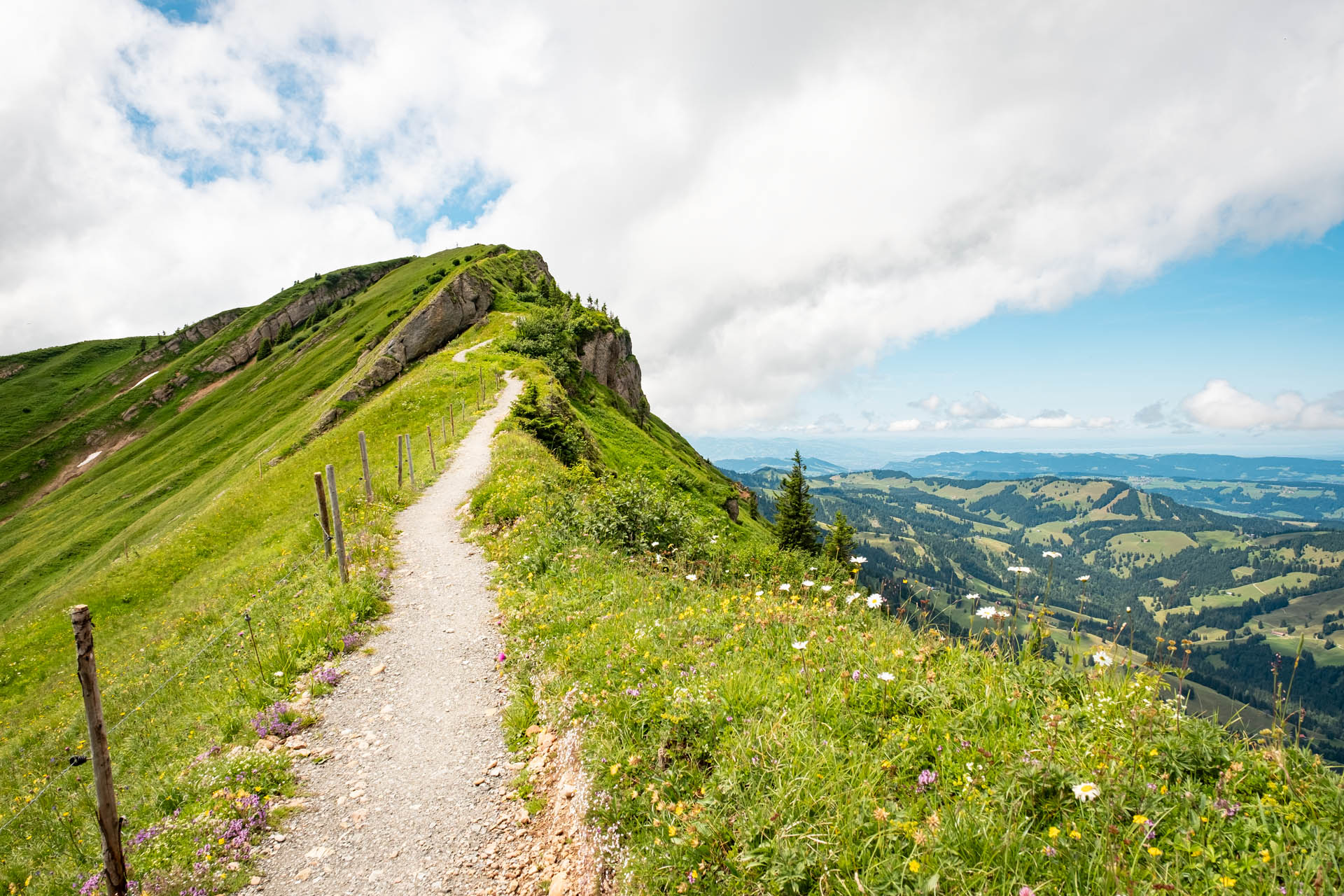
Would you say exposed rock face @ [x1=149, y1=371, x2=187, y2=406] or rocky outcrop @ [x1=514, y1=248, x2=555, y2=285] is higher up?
rocky outcrop @ [x1=514, y1=248, x2=555, y2=285]

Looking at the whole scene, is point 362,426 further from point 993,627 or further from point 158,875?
point 993,627

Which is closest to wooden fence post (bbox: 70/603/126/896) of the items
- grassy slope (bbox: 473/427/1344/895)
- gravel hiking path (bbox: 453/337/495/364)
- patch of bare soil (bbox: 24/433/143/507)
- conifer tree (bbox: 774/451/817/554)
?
grassy slope (bbox: 473/427/1344/895)

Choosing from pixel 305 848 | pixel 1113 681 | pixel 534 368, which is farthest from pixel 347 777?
pixel 534 368

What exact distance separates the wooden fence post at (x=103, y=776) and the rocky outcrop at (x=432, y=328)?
171 feet

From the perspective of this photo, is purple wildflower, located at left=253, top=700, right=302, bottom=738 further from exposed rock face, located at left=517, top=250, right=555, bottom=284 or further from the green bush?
exposed rock face, located at left=517, top=250, right=555, bottom=284

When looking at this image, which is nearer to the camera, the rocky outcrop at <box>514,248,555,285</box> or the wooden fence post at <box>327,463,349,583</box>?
the wooden fence post at <box>327,463,349,583</box>

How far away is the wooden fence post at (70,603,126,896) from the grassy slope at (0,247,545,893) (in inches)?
51.0

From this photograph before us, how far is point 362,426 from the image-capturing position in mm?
39781

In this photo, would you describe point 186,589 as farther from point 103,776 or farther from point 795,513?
point 795,513

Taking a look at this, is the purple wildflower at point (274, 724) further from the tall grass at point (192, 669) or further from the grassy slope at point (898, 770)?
the grassy slope at point (898, 770)

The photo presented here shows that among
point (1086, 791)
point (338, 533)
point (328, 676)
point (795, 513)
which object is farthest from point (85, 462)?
point (1086, 791)

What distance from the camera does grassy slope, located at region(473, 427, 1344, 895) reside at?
152 inches

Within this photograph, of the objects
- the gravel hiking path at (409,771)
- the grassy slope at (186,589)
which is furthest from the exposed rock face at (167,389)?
the gravel hiking path at (409,771)

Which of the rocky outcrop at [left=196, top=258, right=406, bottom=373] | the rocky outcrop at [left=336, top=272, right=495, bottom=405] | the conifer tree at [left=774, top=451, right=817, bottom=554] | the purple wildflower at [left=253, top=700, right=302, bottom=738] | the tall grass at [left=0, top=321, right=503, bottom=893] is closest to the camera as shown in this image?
the tall grass at [left=0, top=321, right=503, bottom=893]
